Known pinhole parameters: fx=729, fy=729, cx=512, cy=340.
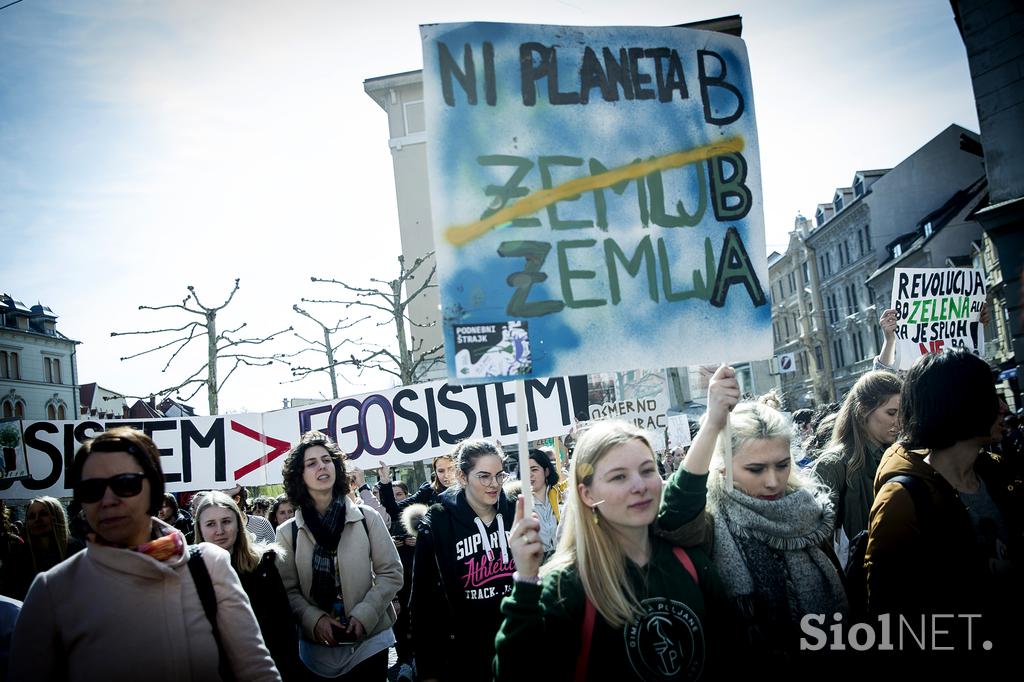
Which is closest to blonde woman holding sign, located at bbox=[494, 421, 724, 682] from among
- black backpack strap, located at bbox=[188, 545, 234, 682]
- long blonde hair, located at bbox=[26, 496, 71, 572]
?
black backpack strap, located at bbox=[188, 545, 234, 682]

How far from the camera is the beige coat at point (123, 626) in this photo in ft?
7.82

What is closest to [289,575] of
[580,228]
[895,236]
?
[580,228]

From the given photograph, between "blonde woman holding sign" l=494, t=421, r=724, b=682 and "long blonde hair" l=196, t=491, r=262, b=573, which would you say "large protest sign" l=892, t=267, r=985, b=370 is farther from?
"long blonde hair" l=196, t=491, r=262, b=573

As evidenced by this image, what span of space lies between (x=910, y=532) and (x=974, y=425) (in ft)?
2.00

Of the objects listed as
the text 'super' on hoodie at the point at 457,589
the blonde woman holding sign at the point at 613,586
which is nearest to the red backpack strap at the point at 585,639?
the blonde woman holding sign at the point at 613,586

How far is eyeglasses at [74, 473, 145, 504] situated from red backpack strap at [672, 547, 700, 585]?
6.47ft

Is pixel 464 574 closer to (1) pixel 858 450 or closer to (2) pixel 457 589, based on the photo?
(2) pixel 457 589

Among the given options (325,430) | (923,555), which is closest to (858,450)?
(923,555)

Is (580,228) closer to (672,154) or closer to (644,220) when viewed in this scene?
(644,220)

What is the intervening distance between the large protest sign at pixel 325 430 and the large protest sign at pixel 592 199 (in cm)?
453

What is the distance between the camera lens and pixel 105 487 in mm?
2629

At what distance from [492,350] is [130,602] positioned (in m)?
1.52

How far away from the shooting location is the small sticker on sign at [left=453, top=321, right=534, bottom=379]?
2748 millimetres

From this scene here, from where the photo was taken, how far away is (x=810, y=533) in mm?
2828
